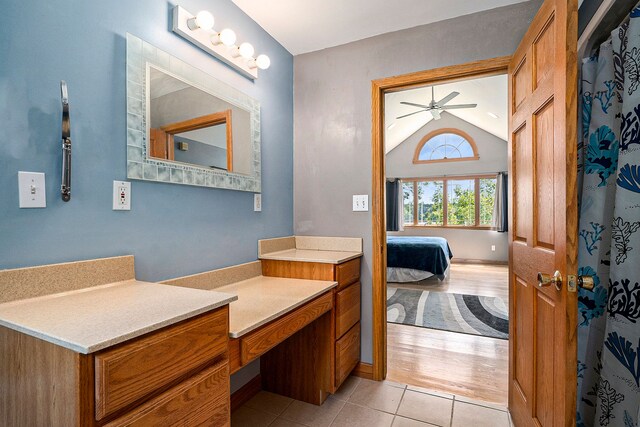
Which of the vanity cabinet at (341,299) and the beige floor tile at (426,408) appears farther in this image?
the vanity cabinet at (341,299)

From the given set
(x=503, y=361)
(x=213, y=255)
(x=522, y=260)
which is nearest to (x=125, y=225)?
(x=213, y=255)

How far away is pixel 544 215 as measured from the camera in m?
1.33

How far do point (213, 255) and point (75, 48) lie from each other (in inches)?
42.4

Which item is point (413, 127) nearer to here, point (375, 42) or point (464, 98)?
point (464, 98)

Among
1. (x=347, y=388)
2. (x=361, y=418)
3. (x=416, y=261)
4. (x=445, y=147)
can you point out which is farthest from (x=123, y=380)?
(x=445, y=147)

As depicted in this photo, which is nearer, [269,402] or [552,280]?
[552,280]

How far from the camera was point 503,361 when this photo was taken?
2.44m

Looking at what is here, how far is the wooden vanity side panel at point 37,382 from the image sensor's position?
715 mm

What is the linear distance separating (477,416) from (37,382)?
2.05 m

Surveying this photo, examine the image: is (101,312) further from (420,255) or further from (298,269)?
(420,255)

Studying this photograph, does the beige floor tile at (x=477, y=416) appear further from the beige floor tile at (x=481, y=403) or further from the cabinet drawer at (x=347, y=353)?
the cabinet drawer at (x=347, y=353)

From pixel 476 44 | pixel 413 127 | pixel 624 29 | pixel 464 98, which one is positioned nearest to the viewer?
pixel 624 29

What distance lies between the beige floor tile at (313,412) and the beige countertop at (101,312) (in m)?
1.14

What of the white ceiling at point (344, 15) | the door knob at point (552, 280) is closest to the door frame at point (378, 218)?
the white ceiling at point (344, 15)
